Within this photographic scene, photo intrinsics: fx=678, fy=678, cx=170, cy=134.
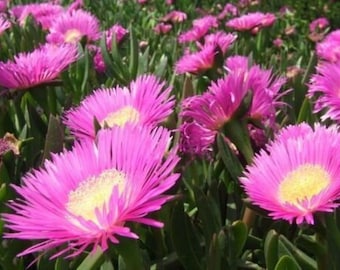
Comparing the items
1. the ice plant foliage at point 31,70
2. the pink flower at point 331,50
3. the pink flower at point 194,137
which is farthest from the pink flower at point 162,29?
the pink flower at point 194,137

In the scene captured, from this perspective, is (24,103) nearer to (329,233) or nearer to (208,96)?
(208,96)

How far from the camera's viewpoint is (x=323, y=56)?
1183mm

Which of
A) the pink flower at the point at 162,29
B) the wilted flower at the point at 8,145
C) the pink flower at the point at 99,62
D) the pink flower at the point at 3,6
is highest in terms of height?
the wilted flower at the point at 8,145

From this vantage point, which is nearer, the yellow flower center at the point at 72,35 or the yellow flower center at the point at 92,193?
the yellow flower center at the point at 92,193

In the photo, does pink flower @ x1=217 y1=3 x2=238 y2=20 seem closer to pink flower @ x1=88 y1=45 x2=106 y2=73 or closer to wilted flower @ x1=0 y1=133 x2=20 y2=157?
pink flower @ x1=88 y1=45 x2=106 y2=73

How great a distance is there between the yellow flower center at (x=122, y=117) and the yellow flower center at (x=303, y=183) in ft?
0.62

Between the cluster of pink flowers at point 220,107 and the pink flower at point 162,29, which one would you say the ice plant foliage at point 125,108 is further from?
the pink flower at point 162,29

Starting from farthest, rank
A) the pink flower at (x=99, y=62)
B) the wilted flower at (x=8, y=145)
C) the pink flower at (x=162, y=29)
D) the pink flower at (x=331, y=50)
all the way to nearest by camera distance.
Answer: the pink flower at (x=162, y=29) → the pink flower at (x=99, y=62) → the pink flower at (x=331, y=50) → the wilted flower at (x=8, y=145)

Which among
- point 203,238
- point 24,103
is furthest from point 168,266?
point 24,103

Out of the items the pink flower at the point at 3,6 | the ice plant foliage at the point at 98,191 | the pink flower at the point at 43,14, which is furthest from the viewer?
the pink flower at the point at 3,6

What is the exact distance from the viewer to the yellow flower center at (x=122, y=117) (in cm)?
72

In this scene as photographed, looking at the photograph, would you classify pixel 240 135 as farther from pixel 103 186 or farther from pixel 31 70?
pixel 31 70

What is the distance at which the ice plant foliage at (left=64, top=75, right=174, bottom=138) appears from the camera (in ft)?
2.28

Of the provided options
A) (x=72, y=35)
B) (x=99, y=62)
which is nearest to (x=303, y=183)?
(x=99, y=62)
